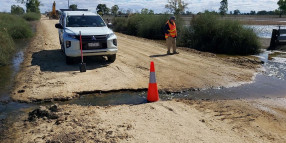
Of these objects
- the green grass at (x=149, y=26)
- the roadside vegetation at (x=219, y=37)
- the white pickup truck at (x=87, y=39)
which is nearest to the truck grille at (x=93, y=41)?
the white pickup truck at (x=87, y=39)

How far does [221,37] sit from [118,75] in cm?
860

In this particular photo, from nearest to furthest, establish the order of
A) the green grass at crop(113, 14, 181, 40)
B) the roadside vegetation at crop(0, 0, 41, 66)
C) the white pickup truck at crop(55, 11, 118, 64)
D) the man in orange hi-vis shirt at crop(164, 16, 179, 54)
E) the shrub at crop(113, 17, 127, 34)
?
the white pickup truck at crop(55, 11, 118, 64) → the roadside vegetation at crop(0, 0, 41, 66) → the man in orange hi-vis shirt at crop(164, 16, 179, 54) → the green grass at crop(113, 14, 181, 40) → the shrub at crop(113, 17, 127, 34)

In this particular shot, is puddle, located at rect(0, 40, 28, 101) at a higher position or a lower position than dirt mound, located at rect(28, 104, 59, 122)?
higher

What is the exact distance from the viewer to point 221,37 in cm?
1448

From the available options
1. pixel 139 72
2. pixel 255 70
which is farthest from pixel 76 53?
pixel 255 70

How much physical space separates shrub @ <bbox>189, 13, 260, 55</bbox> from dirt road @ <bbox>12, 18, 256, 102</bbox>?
3601 mm

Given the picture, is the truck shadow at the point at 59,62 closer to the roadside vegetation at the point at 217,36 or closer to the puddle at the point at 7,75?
the puddle at the point at 7,75

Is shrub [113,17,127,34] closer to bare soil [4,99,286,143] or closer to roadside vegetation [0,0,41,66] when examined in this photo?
roadside vegetation [0,0,41,66]

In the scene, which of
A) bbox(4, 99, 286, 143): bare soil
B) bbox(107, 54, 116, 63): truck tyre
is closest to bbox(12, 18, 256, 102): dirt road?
bbox(107, 54, 116, 63): truck tyre

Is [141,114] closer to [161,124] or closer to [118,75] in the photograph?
[161,124]

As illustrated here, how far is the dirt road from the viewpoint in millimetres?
6743

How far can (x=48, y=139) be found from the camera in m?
4.05

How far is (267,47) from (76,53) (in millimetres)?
12502

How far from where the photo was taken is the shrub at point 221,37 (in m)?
13.9
